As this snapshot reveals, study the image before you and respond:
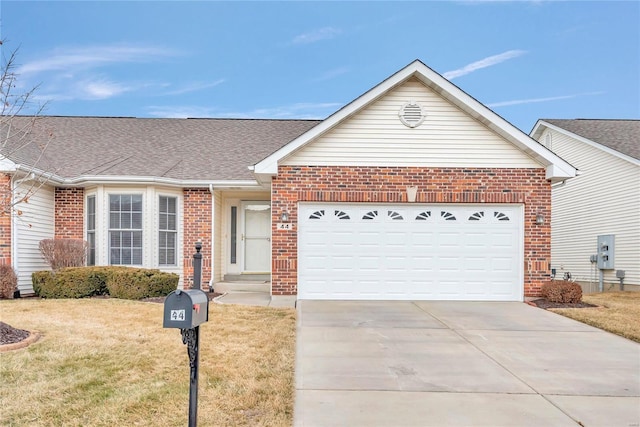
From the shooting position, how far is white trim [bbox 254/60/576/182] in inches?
417

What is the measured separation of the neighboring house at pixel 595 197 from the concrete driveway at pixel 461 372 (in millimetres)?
9239

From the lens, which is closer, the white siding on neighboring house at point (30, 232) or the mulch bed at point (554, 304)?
the mulch bed at point (554, 304)

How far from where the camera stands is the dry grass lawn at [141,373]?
415cm

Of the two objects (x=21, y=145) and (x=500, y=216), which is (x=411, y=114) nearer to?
(x=500, y=216)

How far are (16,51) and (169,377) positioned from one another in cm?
589

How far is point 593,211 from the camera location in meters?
17.9

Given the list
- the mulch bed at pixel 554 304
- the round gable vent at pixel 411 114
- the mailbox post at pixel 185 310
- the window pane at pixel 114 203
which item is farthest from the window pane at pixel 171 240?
the mailbox post at pixel 185 310

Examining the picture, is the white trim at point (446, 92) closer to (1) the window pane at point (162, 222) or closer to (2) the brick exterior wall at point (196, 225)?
(2) the brick exterior wall at point (196, 225)

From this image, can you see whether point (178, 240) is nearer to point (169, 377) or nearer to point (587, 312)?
point (169, 377)

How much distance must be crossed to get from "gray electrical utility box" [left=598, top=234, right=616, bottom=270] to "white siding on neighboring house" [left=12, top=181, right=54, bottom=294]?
17.6 meters

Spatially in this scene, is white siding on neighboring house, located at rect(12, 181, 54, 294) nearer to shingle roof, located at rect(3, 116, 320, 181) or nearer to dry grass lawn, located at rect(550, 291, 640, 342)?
shingle roof, located at rect(3, 116, 320, 181)

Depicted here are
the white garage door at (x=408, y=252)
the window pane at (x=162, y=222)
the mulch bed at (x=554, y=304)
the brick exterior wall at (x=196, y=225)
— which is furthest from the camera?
the brick exterior wall at (x=196, y=225)

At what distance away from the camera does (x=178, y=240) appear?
13.1 metres

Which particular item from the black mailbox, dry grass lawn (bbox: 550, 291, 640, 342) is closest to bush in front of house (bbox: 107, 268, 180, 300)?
the black mailbox
